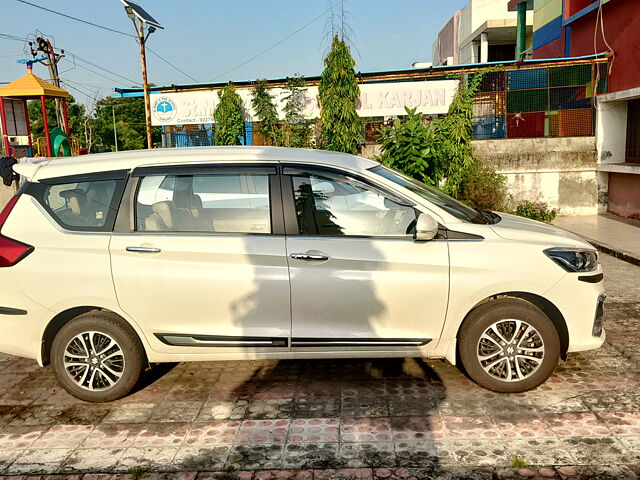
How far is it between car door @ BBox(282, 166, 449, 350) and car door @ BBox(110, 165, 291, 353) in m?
0.14

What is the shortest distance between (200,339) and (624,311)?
4851 mm

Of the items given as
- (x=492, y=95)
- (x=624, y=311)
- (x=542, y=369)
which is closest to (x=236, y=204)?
(x=542, y=369)

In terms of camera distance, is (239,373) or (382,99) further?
(382,99)

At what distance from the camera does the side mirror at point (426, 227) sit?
159 inches

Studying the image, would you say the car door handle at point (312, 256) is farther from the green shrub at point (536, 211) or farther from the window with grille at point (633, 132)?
the window with grille at point (633, 132)

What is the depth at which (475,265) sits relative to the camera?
4.13 m

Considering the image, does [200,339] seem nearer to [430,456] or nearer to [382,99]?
[430,456]

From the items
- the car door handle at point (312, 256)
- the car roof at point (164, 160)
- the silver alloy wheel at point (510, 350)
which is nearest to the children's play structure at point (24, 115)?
the car roof at point (164, 160)

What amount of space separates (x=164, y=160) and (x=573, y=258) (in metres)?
3.22

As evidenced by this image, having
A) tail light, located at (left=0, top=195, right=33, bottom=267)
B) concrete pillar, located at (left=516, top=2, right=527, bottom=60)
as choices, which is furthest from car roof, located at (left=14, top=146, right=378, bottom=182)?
concrete pillar, located at (left=516, top=2, right=527, bottom=60)

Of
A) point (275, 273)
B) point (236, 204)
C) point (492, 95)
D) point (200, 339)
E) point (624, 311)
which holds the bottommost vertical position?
point (624, 311)

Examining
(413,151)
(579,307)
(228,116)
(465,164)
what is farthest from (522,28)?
(579,307)

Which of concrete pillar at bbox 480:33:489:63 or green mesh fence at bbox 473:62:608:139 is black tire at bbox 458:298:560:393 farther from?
concrete pillar at bbox 480:33:489:63

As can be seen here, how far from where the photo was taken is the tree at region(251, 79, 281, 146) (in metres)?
14.5
